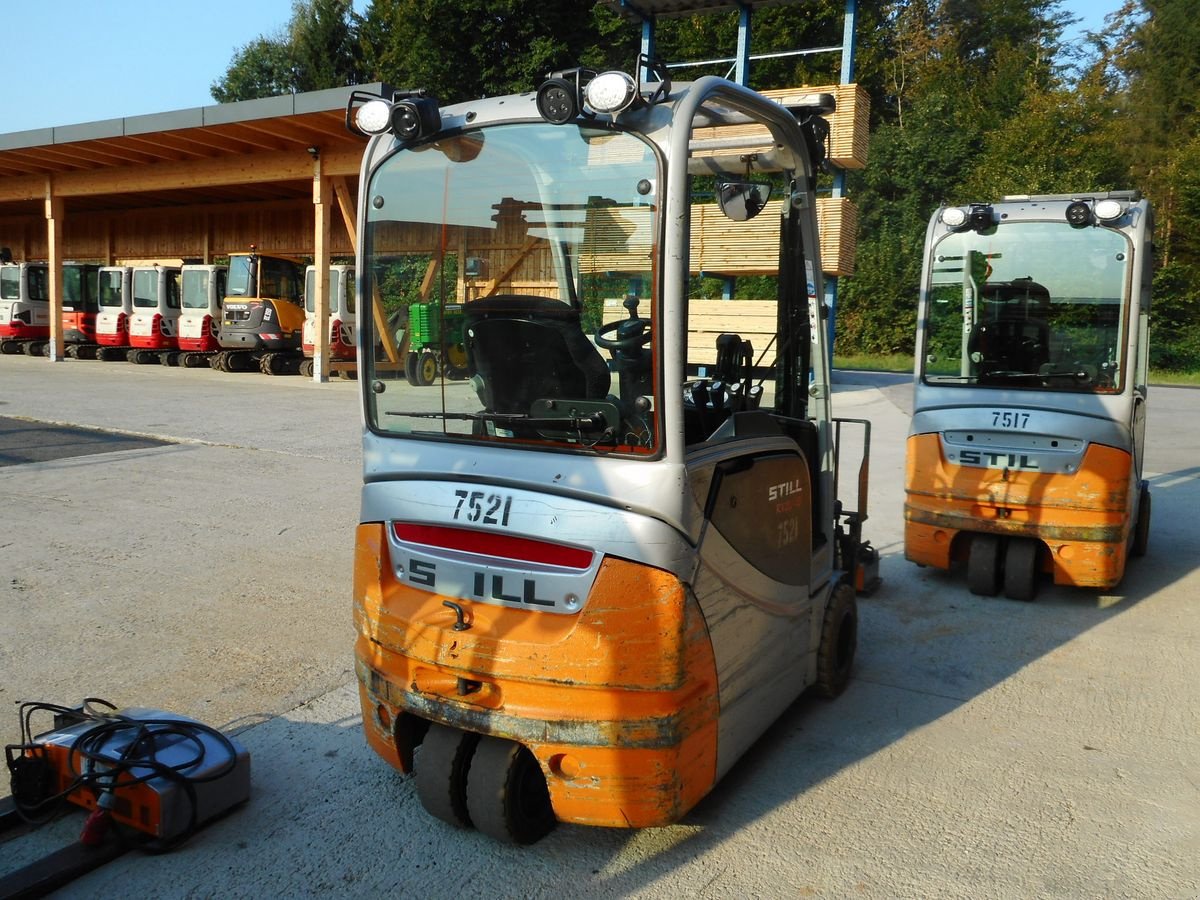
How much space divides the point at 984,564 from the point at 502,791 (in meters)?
4.13

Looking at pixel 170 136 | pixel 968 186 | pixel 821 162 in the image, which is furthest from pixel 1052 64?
pixel 821 162

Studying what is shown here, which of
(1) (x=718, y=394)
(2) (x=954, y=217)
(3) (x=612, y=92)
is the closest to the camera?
(3) (x=612, y=92)

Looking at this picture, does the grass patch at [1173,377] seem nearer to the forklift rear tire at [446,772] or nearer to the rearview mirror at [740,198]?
the rearview mirror at [740,198]

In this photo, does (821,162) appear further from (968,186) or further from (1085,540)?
(968,186)

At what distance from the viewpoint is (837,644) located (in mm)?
4531

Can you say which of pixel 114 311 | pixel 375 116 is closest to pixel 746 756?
pixel 375 116

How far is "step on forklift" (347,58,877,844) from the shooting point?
118 inches

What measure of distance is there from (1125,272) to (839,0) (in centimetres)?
2971

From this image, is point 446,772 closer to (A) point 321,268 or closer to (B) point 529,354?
(B) point 529,354

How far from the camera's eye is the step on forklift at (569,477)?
3.00 meters

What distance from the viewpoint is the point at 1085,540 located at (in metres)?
5.92

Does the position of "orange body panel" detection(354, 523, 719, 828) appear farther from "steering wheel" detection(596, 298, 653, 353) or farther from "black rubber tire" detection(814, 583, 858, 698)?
"black rubber tire" detection(814, 583, 858, 698)

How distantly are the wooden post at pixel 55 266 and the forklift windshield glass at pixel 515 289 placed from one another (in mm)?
24682

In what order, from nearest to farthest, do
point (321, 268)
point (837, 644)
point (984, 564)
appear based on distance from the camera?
point (837, 644) < point (984, 564) < point (321, 268)
